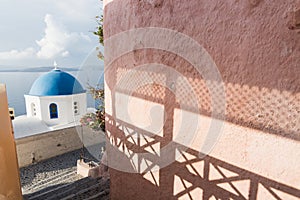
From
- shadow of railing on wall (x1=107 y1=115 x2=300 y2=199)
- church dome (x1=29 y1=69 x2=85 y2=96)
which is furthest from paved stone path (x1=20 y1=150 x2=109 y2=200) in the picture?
church dome (x1=29 y1=69 x2=85 y2=96)

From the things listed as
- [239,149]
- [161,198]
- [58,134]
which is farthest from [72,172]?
[239,149]


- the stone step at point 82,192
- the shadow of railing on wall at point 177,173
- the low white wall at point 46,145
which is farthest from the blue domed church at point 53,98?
the shadow of railing on wall at point 177,173

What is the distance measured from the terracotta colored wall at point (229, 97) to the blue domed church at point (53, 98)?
7.48 meters

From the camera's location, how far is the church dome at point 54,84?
9.12 metres

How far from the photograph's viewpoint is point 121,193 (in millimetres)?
3230

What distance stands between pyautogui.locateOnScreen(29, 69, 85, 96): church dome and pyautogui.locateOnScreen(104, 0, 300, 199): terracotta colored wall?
742 cm

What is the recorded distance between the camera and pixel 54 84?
9.23 metres

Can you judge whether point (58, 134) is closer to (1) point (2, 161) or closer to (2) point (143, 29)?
(1) point (2, 161)

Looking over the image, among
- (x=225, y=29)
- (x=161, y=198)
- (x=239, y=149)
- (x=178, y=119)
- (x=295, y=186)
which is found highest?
(x=225, y=29)

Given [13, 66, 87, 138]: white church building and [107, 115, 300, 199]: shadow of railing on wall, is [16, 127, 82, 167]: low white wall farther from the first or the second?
[107, 115, 300, 199]: shadow of railing on wall

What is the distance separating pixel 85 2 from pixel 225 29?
414cm

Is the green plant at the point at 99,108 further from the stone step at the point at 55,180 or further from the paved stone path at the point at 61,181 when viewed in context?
the stone step at the point at 55,180

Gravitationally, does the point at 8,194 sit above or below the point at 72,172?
above

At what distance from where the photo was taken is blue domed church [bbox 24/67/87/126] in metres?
9.13
